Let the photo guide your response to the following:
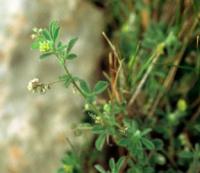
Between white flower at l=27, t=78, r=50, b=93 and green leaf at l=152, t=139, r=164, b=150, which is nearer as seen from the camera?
white flower at l=27, t=78, r=50, b=93

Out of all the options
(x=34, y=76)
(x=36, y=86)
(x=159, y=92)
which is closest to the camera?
(x=36, y=86)

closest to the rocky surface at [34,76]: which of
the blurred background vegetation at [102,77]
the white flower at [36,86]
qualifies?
the blurred background vegetation at [102,77]

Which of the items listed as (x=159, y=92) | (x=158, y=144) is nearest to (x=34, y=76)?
(x=159, y=92)

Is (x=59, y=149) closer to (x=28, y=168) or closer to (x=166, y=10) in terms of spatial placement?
(x=28, y=168)

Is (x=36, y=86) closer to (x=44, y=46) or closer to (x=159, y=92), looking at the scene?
(x=44, y=46)

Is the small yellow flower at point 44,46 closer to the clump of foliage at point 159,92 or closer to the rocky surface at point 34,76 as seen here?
the clump of foliage at point 159,92

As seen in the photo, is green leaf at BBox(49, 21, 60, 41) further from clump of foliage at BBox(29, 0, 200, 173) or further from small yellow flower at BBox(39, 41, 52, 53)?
clump of foliage at BBox(29, 0, 200, 173)

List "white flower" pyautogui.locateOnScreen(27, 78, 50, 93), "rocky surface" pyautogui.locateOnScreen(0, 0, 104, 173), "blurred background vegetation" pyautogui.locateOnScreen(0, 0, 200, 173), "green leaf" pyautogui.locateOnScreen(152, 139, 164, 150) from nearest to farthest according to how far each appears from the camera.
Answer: "white flower" pyautogui.locateOnScreen(27, 78, 50, 93)
"green leaf" pyautogui.locateOnScreen(152, 139, 164, 150)
"blurred background vegetation" pyautogui.locateOnScreen(0, 0, 200, 173)
"rocky surface" pyautogui.locateOnScreen(0, 0, 104, 173)

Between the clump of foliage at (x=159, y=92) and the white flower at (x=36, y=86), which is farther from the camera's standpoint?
the clump of foliage at (x=159, y=92)

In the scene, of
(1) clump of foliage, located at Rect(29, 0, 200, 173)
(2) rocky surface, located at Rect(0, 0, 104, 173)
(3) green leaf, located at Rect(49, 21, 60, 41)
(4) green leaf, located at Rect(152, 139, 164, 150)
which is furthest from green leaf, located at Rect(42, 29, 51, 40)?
(2) rocky surface, located at Rect(0, 0, 104, 173)
